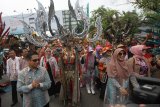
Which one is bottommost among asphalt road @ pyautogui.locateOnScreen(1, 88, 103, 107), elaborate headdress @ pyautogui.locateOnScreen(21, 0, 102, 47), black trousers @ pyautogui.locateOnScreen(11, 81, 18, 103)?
asphalt road @ pyautogui.locateOnScreen(1, 88, 103, 107)

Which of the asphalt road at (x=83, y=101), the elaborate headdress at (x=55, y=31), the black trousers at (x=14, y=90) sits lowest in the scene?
the asphalt road at (x=83, y=101)

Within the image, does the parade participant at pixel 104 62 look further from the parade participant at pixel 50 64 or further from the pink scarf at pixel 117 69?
the pink scarf at pixel 117 69

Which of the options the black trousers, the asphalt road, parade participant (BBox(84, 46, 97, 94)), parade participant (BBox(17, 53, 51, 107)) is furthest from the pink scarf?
parade participant (BBox(84, 46, 97, 94))

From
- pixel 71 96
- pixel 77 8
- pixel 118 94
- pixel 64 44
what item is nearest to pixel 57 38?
pixel 64 44

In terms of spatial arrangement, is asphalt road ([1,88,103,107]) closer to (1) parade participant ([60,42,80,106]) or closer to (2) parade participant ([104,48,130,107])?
(1) parade participant ([60,42,80,106])

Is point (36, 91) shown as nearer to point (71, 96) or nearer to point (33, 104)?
point (33, 104)

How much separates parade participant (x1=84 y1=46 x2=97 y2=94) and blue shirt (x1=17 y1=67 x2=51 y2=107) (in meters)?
4.62

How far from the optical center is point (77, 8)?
8.28 meters

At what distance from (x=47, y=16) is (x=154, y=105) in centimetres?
603

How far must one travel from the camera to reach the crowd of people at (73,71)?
15.7 ft

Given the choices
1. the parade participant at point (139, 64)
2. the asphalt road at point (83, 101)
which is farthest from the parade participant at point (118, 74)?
the asphalt road at point (83, 101)

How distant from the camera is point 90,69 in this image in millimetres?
9570

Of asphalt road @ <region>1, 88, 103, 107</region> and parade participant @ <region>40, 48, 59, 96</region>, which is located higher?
parade participant @ <region>40, 48, 59, 96</region>

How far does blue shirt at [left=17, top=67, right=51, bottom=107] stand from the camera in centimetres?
474
